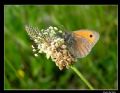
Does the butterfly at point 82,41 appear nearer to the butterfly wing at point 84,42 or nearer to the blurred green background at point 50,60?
the butterfly wing at point 84,42

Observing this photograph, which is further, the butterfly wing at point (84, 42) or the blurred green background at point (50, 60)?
the blurred green background at point (50, 60)

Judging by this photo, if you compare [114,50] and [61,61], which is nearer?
[61,61]

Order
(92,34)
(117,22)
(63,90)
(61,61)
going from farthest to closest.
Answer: (117,22) → (63,90) → (92,34) → (61,61)

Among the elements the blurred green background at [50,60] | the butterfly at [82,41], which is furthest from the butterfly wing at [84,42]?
the blurred green background at [50,60]

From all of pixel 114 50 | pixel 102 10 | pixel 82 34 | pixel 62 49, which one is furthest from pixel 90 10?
pixel 62 49

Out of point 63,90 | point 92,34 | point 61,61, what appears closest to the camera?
point 61,61

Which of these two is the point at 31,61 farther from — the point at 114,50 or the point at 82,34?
the point at 82,34

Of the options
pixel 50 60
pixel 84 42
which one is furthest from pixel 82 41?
pixel 50 60
